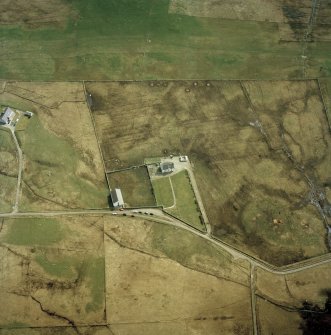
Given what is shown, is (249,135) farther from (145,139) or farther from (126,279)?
(126,279)

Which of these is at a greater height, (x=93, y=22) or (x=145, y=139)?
(x=93, y=22)

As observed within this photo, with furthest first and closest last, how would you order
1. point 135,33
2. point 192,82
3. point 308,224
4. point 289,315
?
point 135,33 < point 192,82 < point 308,224 < point 289,315

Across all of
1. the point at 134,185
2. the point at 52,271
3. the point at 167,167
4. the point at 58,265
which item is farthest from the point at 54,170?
the point at 167,167

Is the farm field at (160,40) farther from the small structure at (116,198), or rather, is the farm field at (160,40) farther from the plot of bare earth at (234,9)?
the small structure at (116,198)

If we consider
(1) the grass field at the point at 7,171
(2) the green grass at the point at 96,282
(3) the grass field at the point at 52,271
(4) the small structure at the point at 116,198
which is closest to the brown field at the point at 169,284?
(2) the green grass at the point at 96,282

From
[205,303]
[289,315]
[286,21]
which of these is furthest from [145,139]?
[286,21]

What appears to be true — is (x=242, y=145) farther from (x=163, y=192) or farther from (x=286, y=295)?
(x=286, y=295)
